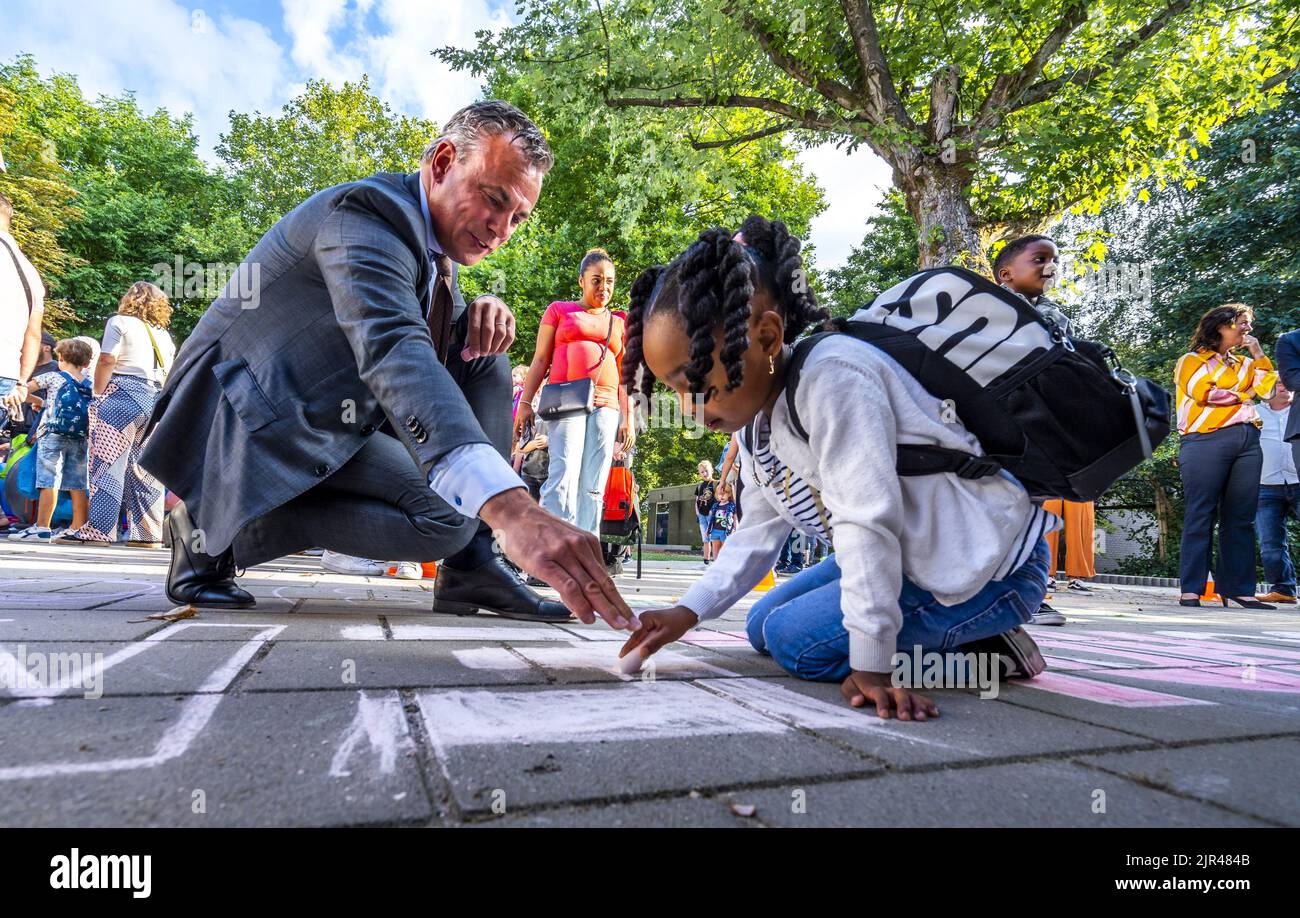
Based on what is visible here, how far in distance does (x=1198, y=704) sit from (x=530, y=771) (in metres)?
1.72

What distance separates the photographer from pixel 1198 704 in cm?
178

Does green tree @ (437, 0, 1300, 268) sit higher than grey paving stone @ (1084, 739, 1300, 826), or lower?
higher

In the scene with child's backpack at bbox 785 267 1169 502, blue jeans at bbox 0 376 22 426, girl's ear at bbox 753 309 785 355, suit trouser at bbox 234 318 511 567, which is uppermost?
blue jeans at bbox 0 376 22 426

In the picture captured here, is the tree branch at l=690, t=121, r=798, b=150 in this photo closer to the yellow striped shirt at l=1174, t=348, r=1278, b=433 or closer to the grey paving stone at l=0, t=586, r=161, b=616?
the yellow striped shirt at l=1174, t=348, r=1278, b=433

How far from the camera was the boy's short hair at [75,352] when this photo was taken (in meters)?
7.43

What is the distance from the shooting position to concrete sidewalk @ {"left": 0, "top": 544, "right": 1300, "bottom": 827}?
3.00 feet

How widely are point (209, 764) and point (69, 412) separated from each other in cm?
794

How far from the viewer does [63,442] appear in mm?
7078

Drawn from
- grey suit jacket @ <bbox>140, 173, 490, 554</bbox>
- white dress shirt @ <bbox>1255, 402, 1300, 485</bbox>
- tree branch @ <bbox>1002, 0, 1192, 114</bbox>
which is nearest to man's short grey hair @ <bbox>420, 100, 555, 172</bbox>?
grey suit jacket @ <bbox>140, 173, 490, 554</bbox>

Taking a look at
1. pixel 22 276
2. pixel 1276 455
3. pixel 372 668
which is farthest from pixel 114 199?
pixel 1276 455

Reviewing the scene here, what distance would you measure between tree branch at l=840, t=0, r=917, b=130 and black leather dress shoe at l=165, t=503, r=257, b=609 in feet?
23.5
